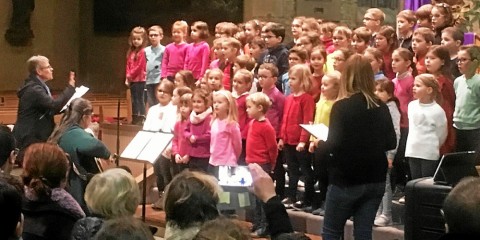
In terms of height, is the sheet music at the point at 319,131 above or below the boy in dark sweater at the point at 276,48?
below

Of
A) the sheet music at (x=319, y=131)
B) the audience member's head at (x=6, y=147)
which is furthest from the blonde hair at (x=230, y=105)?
the audience member's head at (x=6, y=147)

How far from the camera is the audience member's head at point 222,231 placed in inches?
100

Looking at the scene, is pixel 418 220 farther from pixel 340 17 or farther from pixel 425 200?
pixel 340 17

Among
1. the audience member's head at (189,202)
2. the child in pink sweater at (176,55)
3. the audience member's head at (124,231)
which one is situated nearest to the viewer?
the audience member's head at (124,231)

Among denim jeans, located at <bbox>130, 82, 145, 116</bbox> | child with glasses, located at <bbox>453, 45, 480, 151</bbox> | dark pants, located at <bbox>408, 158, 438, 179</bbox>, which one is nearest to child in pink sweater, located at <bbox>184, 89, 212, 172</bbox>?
dark pants, located at <bbox>408, 158, 438, 179</bbox>

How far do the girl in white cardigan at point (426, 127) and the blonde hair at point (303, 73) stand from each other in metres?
0.95

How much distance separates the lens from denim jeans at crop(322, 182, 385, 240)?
16.6 ft

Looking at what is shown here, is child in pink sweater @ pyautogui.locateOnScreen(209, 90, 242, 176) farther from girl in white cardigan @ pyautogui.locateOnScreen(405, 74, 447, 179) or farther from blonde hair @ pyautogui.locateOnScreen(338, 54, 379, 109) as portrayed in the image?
blonde hair @ pyautogui.locateOnScreen(338, 54, 379, 109)

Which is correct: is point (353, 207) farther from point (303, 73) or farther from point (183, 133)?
point (183, 133)

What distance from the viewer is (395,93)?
6789 millimetres

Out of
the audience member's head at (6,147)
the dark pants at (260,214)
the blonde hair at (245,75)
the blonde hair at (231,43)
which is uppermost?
the blonde hair at (231,43)

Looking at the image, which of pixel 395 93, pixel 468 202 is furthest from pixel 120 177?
pixel 395 93

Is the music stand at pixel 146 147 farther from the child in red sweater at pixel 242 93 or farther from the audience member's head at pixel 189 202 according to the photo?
the audience member's head at pixel 189 202

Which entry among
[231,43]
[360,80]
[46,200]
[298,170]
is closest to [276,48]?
[231,43]
